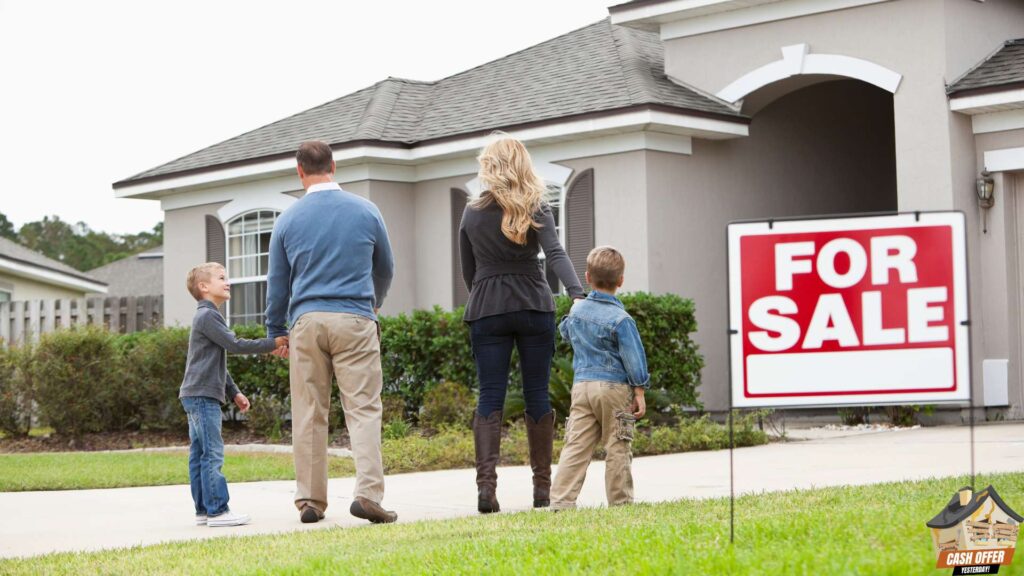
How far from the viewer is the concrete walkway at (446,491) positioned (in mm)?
7184

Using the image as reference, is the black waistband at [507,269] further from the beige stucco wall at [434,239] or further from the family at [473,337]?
the beige stucco wall at [434,239]

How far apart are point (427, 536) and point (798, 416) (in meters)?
10.4

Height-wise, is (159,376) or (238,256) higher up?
(238,256)

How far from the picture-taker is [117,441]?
1523 cm

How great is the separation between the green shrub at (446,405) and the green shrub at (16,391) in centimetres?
Answer: 539

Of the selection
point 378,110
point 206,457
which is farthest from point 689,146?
point 206,457

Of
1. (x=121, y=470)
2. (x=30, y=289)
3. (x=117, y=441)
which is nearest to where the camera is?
(x=121, y=470)

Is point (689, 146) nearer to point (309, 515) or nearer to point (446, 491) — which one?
point (446, 491)

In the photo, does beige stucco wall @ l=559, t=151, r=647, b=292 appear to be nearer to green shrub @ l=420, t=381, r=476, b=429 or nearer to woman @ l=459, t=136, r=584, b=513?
green shrub @ l=420, t=381, r=476, b=429

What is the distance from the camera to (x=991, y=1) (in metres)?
15.2

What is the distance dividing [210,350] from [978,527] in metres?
4.51

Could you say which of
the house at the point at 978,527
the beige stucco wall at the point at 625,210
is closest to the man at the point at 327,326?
the house at the point at 978,527

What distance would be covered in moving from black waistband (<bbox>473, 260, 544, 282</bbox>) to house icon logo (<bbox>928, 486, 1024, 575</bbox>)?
10.4 feet

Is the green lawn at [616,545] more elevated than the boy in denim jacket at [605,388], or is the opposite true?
the boy in denim jacket at [605,388]
